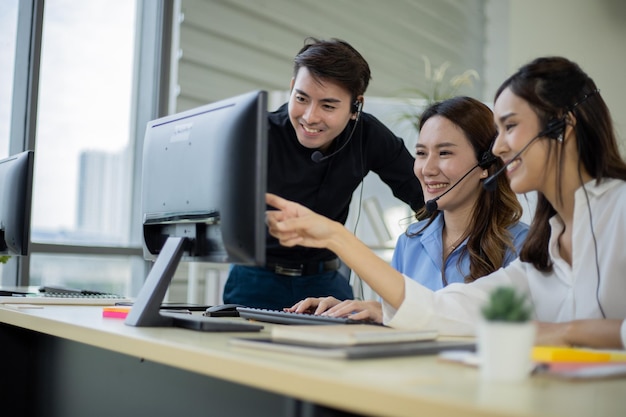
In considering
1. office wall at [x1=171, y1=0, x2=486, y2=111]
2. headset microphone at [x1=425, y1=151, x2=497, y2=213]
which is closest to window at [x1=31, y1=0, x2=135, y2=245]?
office wall at [x1=171, y1=0, x2=486, y2=111]

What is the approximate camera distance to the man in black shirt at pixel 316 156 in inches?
84.7

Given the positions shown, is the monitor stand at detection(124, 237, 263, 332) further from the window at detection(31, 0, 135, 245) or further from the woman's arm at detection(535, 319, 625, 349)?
the window at detection(31, 0, 135, 245)

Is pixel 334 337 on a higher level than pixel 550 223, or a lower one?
lower

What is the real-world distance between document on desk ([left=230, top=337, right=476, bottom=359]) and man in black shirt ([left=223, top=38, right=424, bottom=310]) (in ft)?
3.69

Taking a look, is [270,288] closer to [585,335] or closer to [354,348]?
[585,335]

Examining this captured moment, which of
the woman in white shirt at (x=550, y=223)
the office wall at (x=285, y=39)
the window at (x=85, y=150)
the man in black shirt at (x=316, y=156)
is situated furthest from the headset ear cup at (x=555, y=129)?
the window at (x=85, y=150)

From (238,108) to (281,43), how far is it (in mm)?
2605

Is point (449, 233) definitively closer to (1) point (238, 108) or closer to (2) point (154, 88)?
(1) point (238, 108)

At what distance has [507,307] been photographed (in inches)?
31.1

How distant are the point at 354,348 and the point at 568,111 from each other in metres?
0.76

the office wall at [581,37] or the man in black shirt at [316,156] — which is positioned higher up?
the office wall at [581,37]

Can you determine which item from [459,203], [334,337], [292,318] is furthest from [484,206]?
[334,337]

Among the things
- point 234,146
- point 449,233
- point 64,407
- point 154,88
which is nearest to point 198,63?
point 154,88

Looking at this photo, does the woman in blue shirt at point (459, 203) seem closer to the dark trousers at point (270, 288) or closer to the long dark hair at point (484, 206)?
the long dark hair at point (484, 206)
